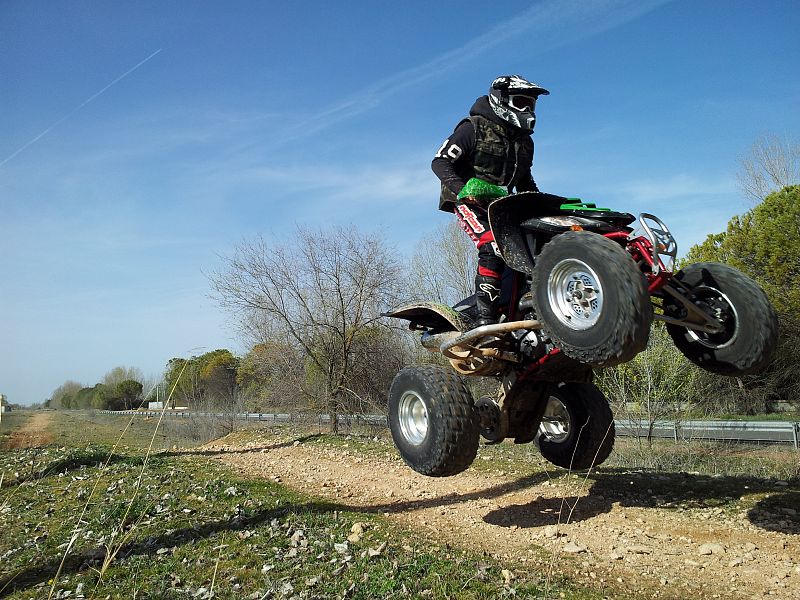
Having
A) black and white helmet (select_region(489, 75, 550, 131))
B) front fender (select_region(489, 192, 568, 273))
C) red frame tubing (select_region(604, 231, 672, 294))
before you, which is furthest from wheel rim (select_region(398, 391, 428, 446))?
black and white helmet (select_region(489, 75, 550, 131))

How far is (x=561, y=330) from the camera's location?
165 inches

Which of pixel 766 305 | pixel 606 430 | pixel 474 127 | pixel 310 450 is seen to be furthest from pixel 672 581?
pixel 310 450

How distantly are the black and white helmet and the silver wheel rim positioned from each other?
2.96m

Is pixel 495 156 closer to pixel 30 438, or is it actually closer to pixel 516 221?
pixel 516 221

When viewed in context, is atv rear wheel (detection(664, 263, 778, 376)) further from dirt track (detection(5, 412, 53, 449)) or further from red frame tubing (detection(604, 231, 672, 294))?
dirt track (detection(5, 412, 53, 449))

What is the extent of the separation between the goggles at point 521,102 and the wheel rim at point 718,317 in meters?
2.21

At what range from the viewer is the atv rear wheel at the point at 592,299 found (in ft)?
12.2

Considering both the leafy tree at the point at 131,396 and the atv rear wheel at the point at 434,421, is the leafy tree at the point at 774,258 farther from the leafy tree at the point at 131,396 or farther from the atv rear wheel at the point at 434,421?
the leafy tree at the point at 131,396

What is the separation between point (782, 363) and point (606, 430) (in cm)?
2051

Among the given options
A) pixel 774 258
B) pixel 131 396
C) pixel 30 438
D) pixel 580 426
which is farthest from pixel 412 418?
pixel 774 258

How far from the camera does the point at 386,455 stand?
37.9 feet

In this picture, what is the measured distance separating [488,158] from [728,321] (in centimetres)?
254

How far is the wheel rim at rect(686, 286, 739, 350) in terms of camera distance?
4.58 metres

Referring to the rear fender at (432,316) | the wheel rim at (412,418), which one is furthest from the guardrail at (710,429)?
the wheel rim at (412,418)
